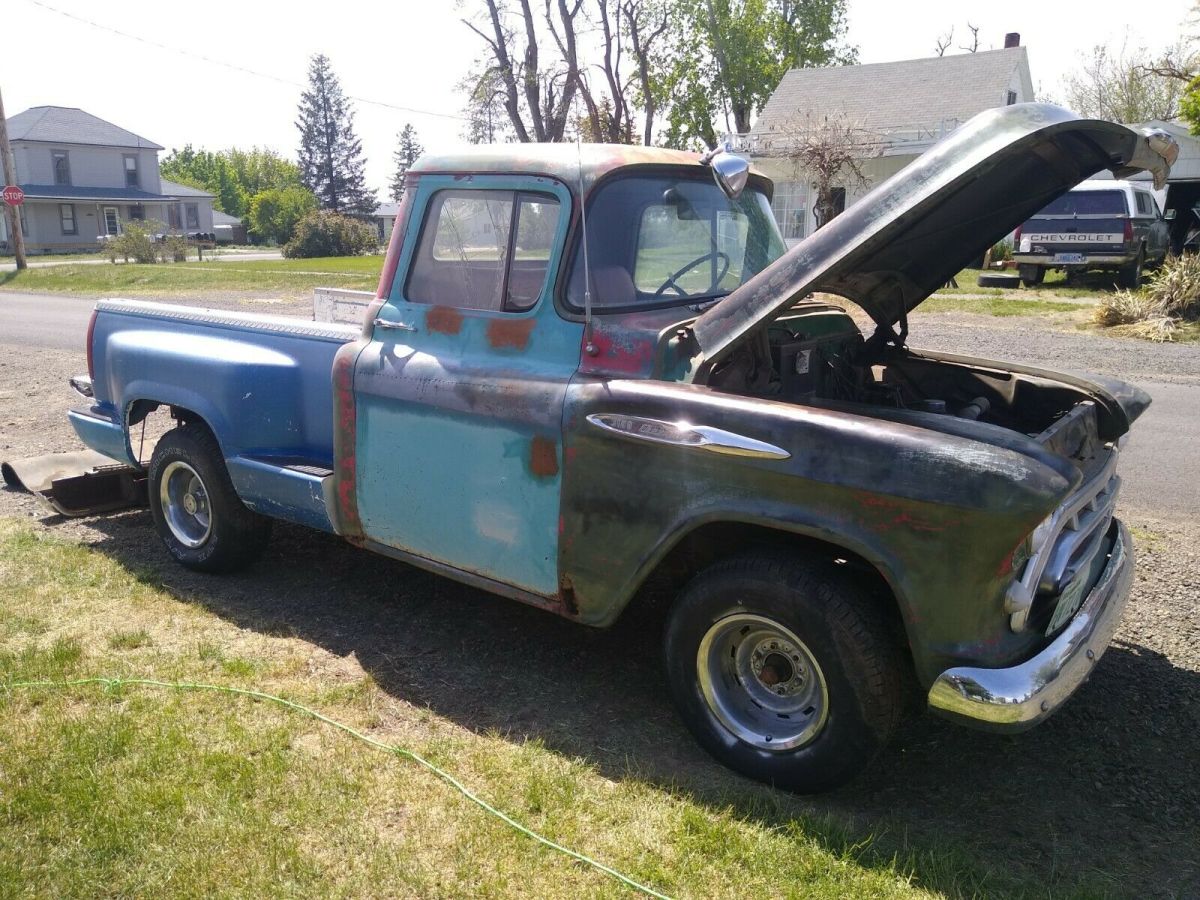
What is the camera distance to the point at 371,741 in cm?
357

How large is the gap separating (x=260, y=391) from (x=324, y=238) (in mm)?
38310

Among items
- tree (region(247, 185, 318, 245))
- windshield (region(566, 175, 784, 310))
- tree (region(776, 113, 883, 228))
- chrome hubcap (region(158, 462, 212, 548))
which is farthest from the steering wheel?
tree (region(247, 185, 318, 245))

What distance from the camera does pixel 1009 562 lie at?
2.76 metres

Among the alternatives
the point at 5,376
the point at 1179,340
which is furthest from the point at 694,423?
the point at 1179,340

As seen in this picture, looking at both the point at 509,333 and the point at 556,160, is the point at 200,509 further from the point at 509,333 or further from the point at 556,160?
the point at 556,160

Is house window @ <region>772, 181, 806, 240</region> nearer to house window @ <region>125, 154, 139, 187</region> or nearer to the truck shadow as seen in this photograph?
the truck shadow

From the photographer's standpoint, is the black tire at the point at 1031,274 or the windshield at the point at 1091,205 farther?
the black tire at the point at 1031,274

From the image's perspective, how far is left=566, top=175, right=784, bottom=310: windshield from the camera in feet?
12.3

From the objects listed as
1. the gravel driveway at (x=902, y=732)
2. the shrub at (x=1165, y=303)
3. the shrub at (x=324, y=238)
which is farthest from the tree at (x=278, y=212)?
the gravel driveway at (x=902, y=732)

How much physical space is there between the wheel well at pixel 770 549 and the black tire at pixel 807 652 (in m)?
0.08

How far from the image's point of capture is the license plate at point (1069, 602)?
3.10m

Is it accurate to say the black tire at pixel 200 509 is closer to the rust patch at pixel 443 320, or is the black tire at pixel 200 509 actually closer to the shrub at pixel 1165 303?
the rust patch at pixel 443 320

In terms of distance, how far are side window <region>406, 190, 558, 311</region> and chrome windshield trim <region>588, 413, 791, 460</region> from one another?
0.72 metres

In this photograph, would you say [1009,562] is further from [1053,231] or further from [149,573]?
[1053,231]
